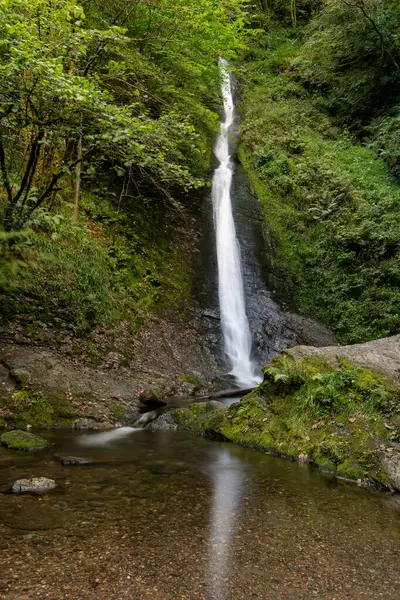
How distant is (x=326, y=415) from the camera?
22.0 ft

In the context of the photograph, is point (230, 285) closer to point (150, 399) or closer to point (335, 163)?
point (150, 399)

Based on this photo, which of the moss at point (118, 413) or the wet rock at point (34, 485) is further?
the moss at point (118, 413)

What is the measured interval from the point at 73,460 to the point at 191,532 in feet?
7.28

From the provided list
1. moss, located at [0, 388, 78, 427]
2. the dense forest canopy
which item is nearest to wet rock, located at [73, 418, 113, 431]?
moss, located at [0, 388, 78, 427]

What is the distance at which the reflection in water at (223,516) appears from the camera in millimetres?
3197

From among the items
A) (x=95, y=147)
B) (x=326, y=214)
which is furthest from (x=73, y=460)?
Answer: (x=326, y=214)

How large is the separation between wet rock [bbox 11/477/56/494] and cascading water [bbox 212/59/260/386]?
5107 millimetres

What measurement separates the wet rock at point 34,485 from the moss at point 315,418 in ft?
10.6

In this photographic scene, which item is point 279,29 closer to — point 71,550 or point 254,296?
point 254,296

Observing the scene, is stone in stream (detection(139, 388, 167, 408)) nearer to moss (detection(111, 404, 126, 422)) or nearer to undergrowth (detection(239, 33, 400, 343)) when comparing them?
moss (detection(111, 404, 126, 422))

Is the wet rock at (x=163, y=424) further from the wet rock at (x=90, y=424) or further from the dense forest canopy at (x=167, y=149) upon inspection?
the dense forest canopy at (x=167, y=149)

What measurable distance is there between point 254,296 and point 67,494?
974 centimetres

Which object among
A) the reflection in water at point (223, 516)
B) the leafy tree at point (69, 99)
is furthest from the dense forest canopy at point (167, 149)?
the reflection in water at point (223, 516)

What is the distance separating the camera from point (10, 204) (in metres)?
7.45
